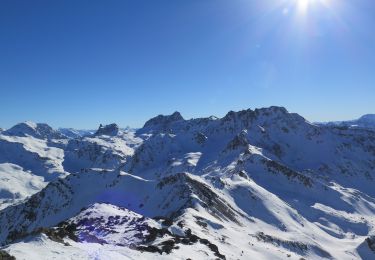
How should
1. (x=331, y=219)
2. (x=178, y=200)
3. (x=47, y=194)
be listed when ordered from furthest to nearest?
(x=331, y=219)
(x=47, y=194)
(x=178, y=200)

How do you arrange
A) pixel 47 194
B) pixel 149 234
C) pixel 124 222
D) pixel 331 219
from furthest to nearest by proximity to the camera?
pixel 331 219 → pixel 47 194 → pixel 124 222 → pixel 149 234

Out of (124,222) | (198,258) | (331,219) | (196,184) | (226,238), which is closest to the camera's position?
(198,258)

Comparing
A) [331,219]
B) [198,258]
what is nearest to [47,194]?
[331,219]

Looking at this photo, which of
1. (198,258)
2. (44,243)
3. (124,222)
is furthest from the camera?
(124,222)

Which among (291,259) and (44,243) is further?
(291,259)

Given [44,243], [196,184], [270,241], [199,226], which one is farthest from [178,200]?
[44,243]

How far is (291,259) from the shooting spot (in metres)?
86.5

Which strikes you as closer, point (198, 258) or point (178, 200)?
point (198, 258)

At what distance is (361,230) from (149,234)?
474 feet

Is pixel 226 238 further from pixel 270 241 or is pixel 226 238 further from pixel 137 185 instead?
pixel 137 185

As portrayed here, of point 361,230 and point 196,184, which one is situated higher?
point 196,184

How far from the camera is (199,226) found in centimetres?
8525

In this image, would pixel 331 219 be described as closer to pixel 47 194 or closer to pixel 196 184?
pixel 196 184

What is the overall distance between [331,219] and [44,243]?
534 ft
